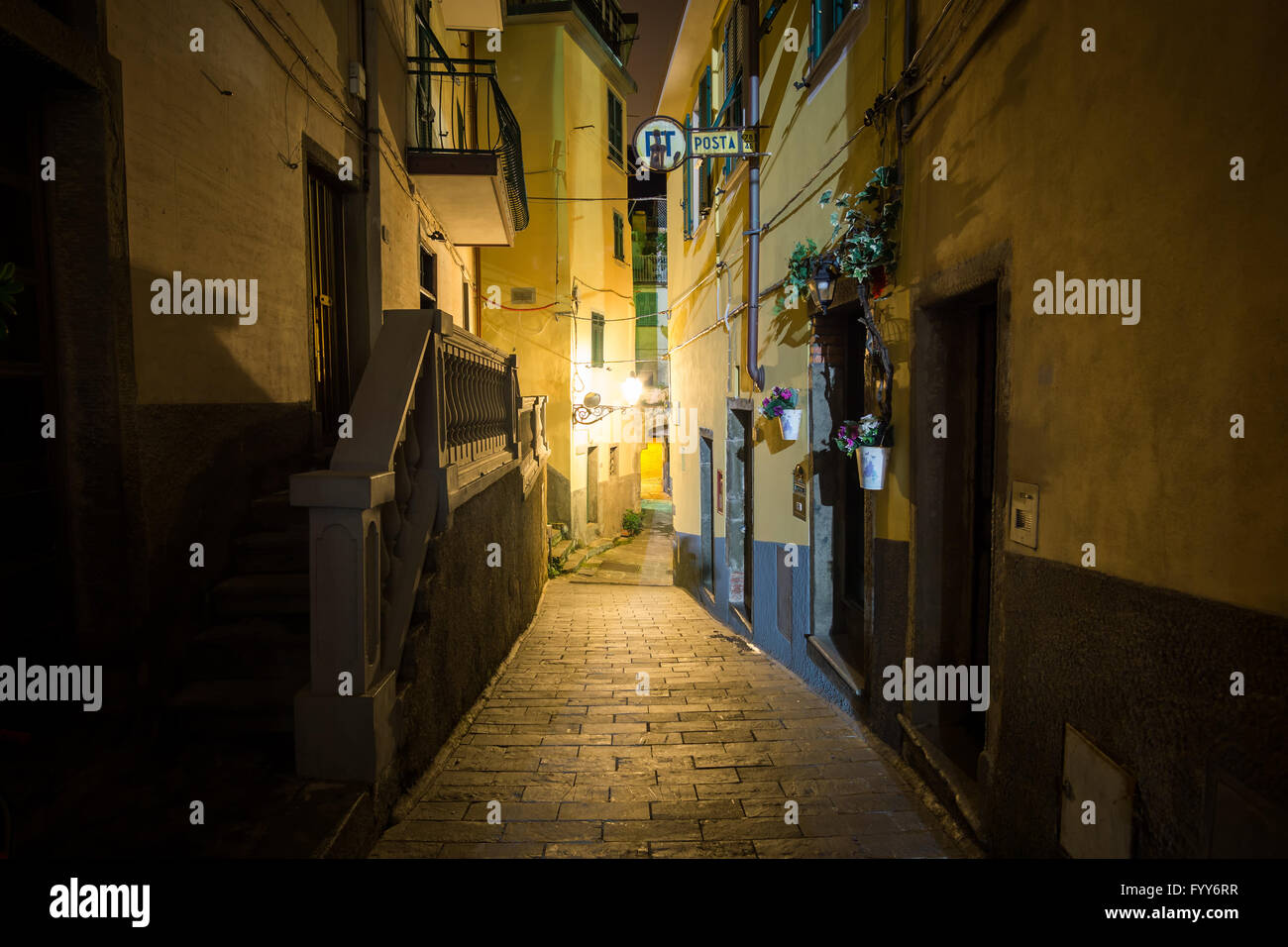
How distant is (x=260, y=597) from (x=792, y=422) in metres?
4.78

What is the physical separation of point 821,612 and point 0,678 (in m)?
5.84

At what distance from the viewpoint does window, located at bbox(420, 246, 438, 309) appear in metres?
10.5

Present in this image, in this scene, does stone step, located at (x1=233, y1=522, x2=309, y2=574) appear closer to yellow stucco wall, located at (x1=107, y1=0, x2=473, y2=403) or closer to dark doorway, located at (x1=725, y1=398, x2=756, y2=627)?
yellow stucco wall, located at (x1=107, y1=0, x2=473, y2=403)

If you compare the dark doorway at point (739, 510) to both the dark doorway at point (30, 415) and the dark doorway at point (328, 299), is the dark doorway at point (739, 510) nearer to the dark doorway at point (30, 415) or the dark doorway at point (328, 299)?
the dark doorway at point (328, 299)

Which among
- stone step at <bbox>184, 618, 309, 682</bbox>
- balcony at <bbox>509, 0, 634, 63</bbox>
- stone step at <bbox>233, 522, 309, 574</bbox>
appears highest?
balcony at <bbox>509, 0, 634, 63</bbox>

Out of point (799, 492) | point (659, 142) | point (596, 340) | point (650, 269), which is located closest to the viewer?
point (799, 492)

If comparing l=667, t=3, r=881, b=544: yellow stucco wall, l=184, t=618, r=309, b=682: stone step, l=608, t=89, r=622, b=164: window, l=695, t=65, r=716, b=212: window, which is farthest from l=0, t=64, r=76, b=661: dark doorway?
l=608, t=89, r=622, b=164: window

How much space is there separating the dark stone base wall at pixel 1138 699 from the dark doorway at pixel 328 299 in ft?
19.6

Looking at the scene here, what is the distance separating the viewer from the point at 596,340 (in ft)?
70.0

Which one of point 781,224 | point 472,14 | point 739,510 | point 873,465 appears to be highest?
point 472,14

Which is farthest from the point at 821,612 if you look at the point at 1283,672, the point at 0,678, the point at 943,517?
the point at 0,678

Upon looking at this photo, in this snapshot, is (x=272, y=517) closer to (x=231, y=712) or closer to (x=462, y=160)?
(x=231, y=712)

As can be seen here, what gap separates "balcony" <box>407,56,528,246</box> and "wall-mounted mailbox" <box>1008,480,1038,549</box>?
7403mm

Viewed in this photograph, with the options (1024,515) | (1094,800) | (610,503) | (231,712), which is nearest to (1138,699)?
(1094,800)
